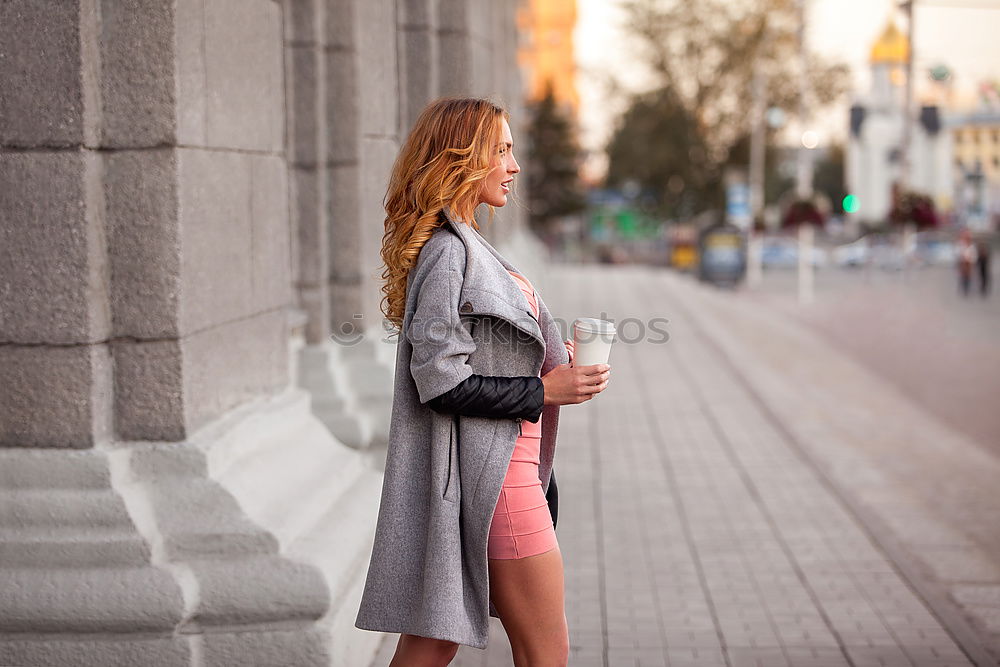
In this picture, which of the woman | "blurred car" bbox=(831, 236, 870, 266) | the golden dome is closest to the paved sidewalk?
the woman

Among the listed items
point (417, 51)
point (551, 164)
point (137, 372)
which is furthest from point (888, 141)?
point (137, 372)

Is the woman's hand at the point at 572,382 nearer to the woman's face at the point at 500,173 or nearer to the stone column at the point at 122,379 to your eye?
the woman's face at the point at 500,173

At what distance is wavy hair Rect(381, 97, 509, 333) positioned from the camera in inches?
109

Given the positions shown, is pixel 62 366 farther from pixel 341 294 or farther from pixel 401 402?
pixel 341 294

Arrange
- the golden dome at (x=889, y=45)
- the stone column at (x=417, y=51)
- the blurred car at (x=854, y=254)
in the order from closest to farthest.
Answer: the stone column at (x=417, y=51)
the blurred car at (x=854, y=254)
the golden dome at (x=889, y=45)

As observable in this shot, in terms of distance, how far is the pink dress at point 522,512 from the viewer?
280 centimetres

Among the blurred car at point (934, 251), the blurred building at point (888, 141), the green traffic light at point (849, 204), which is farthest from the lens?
the blurred car at point (934, 251)

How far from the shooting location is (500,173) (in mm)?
2844

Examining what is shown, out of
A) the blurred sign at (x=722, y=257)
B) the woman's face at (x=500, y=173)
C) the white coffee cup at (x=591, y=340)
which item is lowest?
the blurred sign at (x=722, y=257)

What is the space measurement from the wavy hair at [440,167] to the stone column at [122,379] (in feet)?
3.99

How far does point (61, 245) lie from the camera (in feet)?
12.1

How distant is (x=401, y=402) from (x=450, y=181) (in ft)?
1.63

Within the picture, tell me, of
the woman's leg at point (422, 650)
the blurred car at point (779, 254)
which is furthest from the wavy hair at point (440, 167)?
the blurred car at point (779, 254)

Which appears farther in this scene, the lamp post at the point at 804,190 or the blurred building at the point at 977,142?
the lamp post at the point at 804,190
